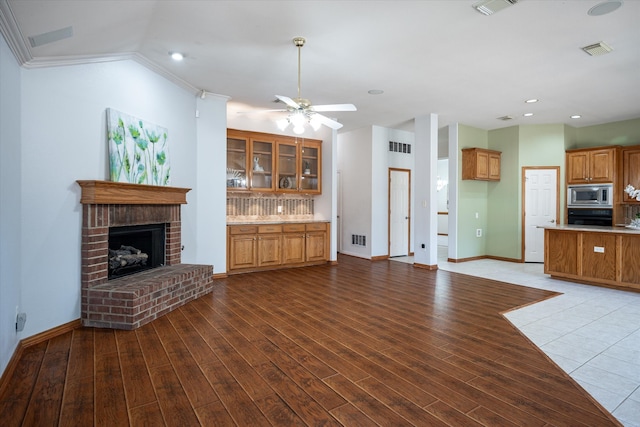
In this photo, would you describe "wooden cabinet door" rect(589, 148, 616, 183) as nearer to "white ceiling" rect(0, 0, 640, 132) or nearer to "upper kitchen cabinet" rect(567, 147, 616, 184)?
"upper kitchen cabinet" rect(567, 147, 616, 184)

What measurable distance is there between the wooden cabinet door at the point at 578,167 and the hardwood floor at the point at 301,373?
15.3ft

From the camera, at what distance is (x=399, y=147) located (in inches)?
316

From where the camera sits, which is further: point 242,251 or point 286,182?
point 286,182

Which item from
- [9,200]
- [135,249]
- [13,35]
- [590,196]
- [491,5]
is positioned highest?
[491,5]

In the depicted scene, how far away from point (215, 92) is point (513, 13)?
4.04 m

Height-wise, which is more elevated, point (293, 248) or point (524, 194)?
point (524, 194)

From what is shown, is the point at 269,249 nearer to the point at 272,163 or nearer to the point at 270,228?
the point at 270,228

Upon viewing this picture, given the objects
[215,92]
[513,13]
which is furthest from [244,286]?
[513,13]

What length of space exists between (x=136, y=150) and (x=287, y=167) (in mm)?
3262

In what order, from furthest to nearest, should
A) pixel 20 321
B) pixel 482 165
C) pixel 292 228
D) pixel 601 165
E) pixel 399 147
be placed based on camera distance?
pixel 399 147
pixel 482 165
pixel 601 165
pixel 292 228
pixel 20 321

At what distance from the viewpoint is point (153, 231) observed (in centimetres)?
437

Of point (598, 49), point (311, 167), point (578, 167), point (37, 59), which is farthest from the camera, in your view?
point (311, 167)

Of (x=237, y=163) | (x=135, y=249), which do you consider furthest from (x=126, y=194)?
(x=237, y=163)

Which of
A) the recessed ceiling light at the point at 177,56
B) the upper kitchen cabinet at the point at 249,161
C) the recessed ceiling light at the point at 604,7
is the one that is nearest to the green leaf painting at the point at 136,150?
the recessed ceiling light at the point at 177,56
